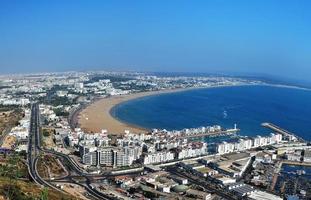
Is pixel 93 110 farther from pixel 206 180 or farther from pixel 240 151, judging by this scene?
pixel 206 180

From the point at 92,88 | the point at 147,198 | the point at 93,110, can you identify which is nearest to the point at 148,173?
the point at 147,198

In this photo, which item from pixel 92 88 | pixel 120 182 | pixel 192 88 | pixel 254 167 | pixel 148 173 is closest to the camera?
pixel 120 182

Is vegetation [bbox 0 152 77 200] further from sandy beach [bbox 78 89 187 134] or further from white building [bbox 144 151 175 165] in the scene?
sandy beach [bbox 78 89 187 134]

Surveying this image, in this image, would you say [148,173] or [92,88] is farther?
[92,88]

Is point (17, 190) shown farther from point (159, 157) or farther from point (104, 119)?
point (104, 119)

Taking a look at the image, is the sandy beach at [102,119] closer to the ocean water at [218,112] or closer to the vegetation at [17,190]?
the ocean water at [218,112]

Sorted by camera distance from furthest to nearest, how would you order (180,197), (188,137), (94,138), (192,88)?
(192,88), (188,137), (94,138), (180,197)
